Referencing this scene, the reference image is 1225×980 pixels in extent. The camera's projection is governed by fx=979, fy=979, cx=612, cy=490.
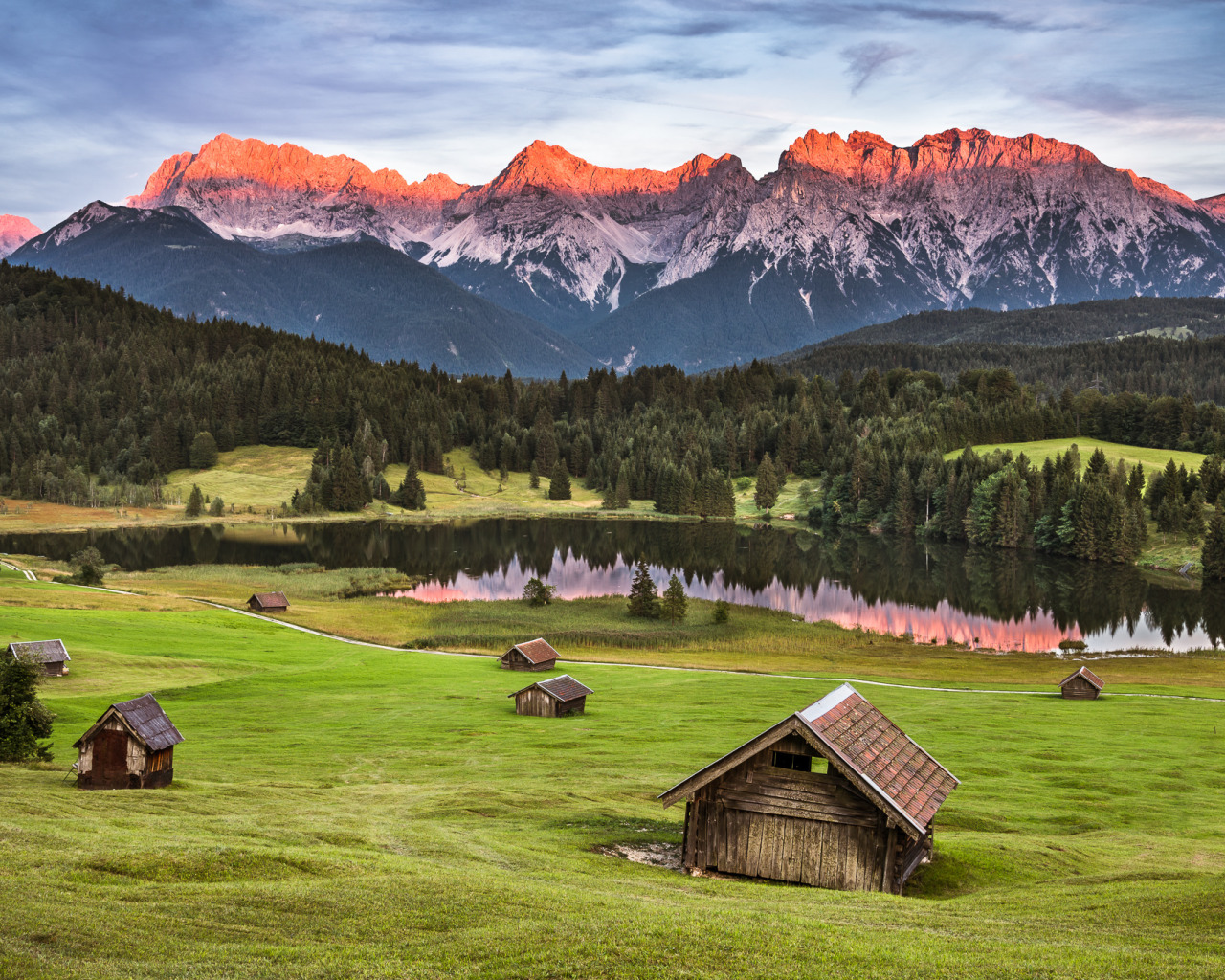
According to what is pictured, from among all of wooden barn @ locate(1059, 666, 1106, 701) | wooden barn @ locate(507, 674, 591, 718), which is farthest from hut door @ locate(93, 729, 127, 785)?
wooden barn @ locate(1059, 666, 1106, 701)

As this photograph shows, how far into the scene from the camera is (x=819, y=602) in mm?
114438

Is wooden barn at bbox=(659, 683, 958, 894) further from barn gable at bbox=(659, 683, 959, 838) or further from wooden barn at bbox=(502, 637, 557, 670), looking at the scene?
wooden barn at bbox=(502, 637, 557, 670)

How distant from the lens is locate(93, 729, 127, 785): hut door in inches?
1313

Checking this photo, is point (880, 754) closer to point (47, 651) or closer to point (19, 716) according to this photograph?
point (19, 716)

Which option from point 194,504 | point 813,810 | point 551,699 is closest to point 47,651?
point 551,699

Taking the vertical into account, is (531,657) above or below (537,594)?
below

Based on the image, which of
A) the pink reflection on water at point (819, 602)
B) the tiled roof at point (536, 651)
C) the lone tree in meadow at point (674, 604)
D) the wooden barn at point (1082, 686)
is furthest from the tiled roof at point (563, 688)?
the pink reflection on water at point (819, 602)

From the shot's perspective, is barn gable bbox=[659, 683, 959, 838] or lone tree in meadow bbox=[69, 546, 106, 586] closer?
barn gable bbox=[659, 683, 959, 838]

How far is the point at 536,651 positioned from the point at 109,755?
3648 cm

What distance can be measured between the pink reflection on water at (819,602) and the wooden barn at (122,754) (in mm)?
75877

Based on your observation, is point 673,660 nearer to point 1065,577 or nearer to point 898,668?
point 898,668

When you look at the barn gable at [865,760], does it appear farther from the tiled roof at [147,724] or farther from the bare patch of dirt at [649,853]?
the tiled roof at [147,724]

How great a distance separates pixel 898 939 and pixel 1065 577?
132707 mm

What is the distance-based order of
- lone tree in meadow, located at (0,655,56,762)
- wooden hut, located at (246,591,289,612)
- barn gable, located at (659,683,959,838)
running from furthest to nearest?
wooden hut, located at (246,591,289,612) → lone tree in meadow, located at (0,655,56,762) → barn gable, located at (659,683,959,838)
